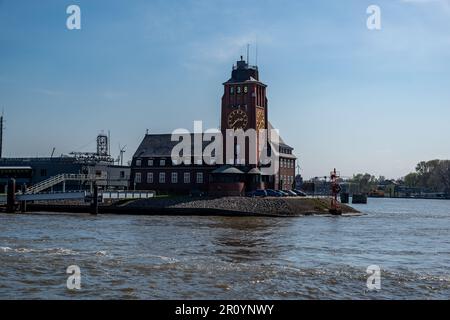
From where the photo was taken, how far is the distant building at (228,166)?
7614 cm

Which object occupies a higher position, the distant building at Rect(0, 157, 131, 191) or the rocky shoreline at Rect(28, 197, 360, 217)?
the distant building at Rect(0, 157, 131, 191)

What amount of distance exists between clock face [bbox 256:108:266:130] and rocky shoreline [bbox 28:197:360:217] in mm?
12722

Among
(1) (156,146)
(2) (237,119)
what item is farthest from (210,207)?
(1) (156,146)

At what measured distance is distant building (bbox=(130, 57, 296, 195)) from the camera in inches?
2998

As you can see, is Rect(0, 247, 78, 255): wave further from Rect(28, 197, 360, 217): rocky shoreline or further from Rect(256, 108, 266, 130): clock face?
Rect(256, 108, 266, 130): clock face

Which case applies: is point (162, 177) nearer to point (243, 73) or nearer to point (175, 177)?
point (175, 177)

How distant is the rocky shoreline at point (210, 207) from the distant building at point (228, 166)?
18.8 feet

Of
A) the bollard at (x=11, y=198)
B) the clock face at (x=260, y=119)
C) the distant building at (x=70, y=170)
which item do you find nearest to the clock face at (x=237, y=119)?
the clock face at (x=260, y=119)

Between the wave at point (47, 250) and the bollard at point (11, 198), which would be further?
the bollard at point (11, 198)

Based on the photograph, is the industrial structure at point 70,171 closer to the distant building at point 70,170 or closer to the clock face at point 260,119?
the distant building at point 70,170

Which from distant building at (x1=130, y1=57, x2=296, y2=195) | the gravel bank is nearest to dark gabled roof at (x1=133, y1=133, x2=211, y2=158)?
distant building at (x1=130, y1=57, x2=296, y2=195)

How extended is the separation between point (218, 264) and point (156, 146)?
64.1 metres
